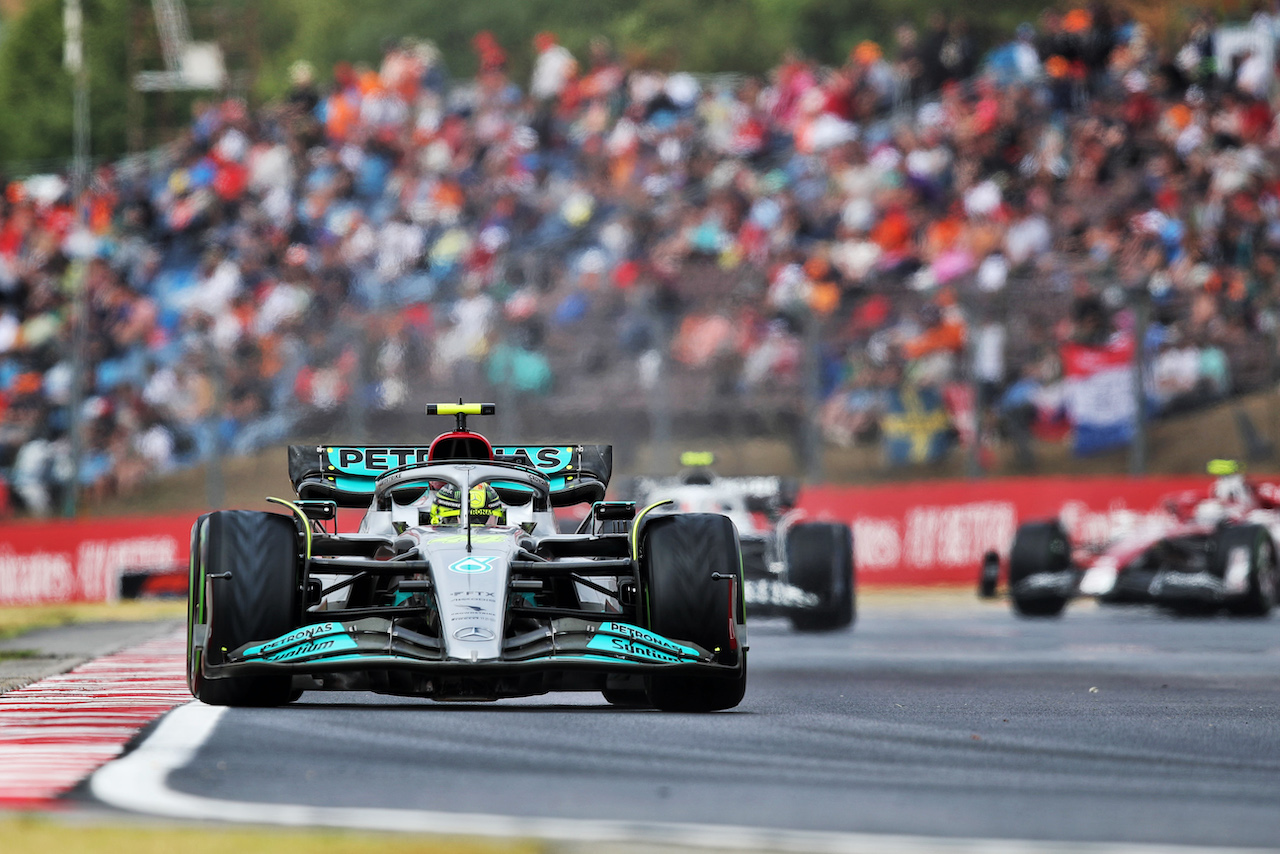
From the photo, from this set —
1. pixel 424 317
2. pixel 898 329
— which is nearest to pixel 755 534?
pixel 898 329

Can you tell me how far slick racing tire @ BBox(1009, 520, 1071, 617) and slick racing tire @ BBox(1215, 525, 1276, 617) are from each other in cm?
140

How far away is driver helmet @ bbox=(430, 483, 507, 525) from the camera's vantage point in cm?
943

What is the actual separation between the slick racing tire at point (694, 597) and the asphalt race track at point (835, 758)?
215 mm

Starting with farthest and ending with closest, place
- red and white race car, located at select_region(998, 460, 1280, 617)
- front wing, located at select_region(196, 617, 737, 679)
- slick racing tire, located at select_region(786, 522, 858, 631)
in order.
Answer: red and white race car, located at select_region(998, 460, 1280, 617), slick racing tire, located at select_region(786, 522, 858, 631), front wing, located at select_region(196, 617, 737, 679)

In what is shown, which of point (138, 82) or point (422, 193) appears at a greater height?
point (138, 82)

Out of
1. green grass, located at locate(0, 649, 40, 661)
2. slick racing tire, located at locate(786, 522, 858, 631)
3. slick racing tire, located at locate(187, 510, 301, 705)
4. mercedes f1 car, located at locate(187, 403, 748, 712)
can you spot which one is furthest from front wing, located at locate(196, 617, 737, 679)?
slick racing tire, located at locate(786, 522, 858, 631)

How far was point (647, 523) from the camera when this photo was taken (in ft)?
29.3

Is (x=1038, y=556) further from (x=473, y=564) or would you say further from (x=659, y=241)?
(x=473, y=564)

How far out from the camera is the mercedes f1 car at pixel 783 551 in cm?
1691

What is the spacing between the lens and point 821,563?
16.9 meters

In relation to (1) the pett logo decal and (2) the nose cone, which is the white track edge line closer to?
(2) the nose cone

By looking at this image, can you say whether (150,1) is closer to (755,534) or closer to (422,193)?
(422,193)

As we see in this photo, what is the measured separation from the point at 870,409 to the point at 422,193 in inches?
332

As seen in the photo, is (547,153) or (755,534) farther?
(547,153)
